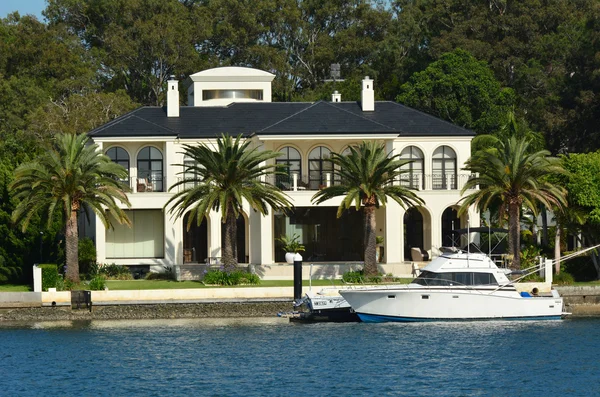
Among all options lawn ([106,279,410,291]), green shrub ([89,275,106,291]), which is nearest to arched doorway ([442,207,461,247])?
lawn ([106,279,410,291])

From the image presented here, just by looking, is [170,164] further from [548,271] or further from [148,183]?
[548,271]

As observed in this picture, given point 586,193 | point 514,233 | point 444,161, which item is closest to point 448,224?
point 444,161

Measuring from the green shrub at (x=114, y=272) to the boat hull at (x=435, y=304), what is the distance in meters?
14.5

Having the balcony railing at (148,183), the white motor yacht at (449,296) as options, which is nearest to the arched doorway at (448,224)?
the white motor yacht at (449,296)

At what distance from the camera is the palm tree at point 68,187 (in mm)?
55312

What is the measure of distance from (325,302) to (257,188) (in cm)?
749

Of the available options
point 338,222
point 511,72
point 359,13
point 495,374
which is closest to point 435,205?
point 338,222

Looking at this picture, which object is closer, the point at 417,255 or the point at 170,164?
the point at 417,255

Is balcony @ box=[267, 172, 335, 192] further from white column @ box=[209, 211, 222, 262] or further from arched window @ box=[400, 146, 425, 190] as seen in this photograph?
arched window @ box=[400, 146, 425, 190]

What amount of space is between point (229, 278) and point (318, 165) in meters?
11.2

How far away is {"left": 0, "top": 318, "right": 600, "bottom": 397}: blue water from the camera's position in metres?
39.4

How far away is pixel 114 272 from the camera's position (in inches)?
2463

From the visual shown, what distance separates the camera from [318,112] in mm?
66438

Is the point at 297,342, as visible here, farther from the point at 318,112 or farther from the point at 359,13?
the point at 359,13
